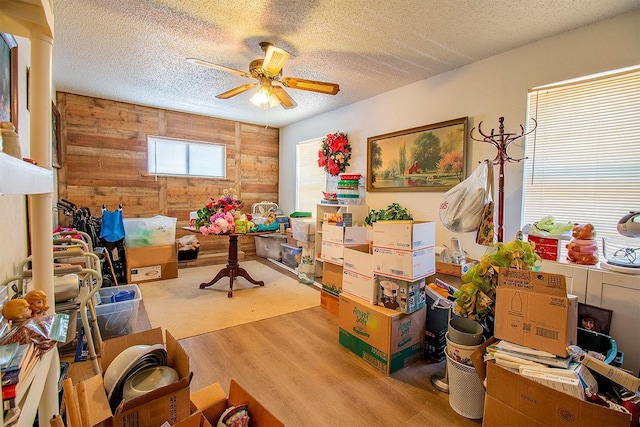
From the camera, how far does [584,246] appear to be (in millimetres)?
2100

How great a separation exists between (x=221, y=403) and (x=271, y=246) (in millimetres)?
4121

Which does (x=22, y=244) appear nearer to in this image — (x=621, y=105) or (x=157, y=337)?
(x=157, y=337)

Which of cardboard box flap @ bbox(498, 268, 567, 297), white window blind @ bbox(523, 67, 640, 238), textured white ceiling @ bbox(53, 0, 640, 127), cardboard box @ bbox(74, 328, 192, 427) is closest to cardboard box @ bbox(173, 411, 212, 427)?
cardboard box @ bbox(74, 328, 192, 427)

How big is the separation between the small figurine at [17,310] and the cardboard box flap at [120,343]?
813mm

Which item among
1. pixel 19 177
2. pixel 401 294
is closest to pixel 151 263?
pixel 401 294

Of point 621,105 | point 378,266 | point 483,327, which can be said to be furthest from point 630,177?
point 378,266

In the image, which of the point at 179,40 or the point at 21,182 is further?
the point at 179,40

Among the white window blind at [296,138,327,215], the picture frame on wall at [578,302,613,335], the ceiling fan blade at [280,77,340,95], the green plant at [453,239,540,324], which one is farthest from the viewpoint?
the white window blind at [296,138,327,215]

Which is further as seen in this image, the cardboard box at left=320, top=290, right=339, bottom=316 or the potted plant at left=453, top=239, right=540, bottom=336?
the cardboard box at left=320, top=290, right=339, bottom=316

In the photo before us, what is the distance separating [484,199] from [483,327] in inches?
38.8

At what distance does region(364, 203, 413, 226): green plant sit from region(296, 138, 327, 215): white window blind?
1.41 m

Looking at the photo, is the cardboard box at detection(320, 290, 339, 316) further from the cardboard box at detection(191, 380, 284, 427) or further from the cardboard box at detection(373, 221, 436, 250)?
the cardboard box at detection(191, 380, 284, 427)

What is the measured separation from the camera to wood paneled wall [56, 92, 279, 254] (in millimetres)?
4230

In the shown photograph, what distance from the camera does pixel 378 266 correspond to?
7.32 feet
